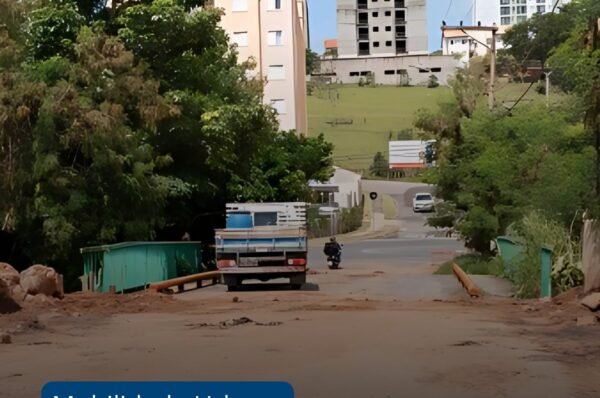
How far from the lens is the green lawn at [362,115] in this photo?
112812 mm

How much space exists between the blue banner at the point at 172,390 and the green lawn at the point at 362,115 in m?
100

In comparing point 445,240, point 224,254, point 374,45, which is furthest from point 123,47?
point 374,45

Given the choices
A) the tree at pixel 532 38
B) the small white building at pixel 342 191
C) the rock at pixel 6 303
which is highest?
the tree at pixel 532 38

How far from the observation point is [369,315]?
58.3 feet

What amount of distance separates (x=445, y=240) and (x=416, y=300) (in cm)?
4366

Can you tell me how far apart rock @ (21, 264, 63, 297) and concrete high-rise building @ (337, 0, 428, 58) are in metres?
142

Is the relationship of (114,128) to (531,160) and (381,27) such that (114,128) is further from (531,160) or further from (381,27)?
(381,27)

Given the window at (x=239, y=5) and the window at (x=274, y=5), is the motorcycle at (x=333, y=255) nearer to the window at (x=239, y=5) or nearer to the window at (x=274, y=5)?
the window at (x=239, y=5)

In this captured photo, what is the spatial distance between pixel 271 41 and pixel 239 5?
11.7ft

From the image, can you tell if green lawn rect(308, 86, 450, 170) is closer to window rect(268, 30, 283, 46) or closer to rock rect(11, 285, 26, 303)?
window rect(268, 30, 283, 46)

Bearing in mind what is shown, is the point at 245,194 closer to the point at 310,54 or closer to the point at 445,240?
the point at 445,240

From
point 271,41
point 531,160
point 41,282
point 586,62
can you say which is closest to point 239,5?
point 271,41

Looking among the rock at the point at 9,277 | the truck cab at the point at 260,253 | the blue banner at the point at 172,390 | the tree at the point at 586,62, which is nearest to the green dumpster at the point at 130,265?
the truck cab at the point at 260,253

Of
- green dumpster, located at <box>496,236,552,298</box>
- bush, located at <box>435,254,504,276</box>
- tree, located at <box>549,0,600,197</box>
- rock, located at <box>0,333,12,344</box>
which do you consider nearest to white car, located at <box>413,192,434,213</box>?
bush, located at <box>435,254,504,276</box>
